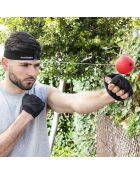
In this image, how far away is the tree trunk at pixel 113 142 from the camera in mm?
2002

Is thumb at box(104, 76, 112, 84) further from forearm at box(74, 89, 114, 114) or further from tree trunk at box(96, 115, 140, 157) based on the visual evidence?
tree trunk at box(96, 115, 140, 157)

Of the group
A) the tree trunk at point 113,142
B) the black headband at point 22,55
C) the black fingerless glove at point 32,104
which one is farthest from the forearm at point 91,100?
the tree trunk at point 113,142

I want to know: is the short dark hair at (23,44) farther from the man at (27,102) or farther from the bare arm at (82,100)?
the bare arm at (82,100)

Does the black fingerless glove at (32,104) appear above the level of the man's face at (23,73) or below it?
below

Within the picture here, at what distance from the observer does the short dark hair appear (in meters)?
1.33

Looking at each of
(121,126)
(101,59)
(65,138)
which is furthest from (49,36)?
(65,138)

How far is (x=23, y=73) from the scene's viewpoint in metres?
1.33

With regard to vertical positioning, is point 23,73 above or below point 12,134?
above

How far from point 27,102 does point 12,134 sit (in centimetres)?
10

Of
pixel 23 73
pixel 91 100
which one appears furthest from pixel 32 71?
pixel 91 100

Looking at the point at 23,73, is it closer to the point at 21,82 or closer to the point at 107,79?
the point at 21,82

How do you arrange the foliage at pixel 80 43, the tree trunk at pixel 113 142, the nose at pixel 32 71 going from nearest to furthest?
the nose at pixel 32 71 < the tree trunk at pixel 113 142 < the foliage at pixel 80 43
